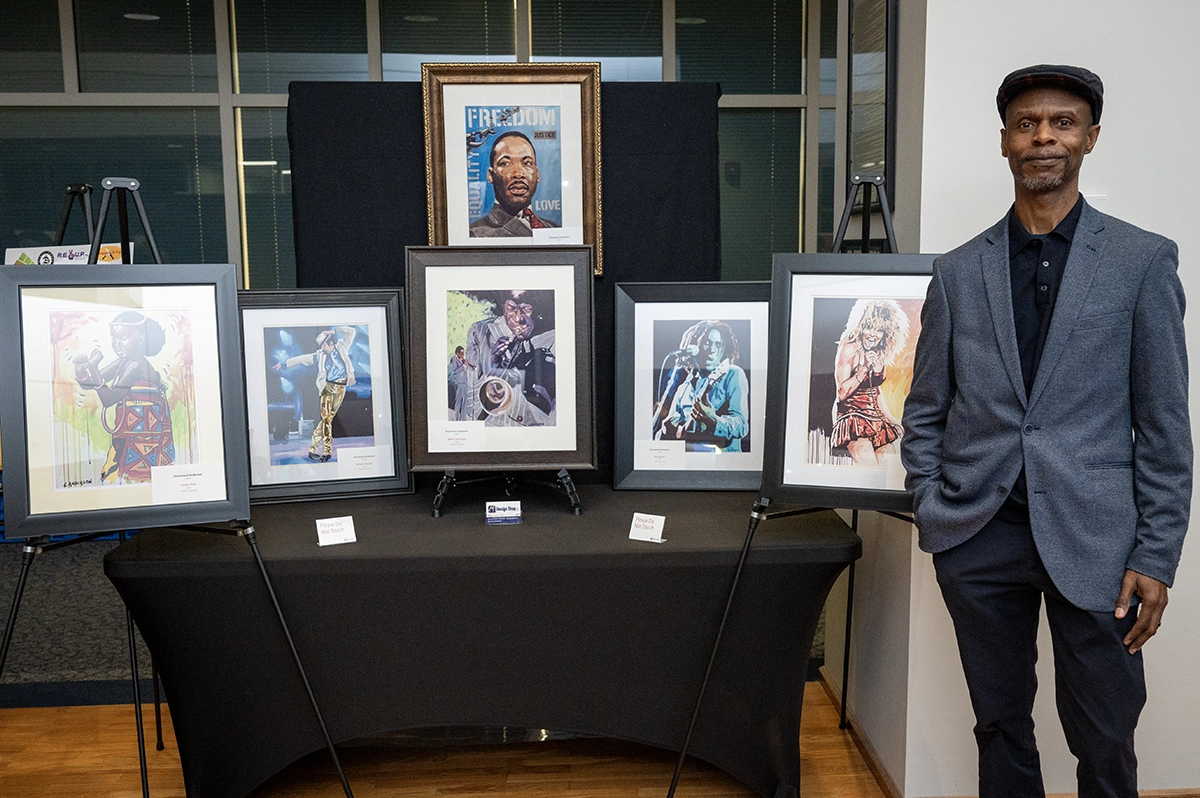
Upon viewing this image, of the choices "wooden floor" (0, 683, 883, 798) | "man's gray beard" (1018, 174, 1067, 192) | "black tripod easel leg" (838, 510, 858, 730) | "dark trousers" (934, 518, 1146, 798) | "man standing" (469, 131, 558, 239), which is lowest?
"wooden floor" (0, 683, 883, 798)

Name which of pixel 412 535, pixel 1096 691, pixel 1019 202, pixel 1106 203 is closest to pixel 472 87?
pixel 412 535

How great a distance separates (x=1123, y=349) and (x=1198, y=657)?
1.17m

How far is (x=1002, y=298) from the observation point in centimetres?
157

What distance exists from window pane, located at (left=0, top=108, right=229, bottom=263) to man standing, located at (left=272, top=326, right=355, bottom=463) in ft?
12.1

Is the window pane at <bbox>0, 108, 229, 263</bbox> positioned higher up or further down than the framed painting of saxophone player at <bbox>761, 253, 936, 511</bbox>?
higher up

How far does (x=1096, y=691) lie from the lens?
1527mm

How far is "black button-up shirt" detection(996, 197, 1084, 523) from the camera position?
1.55 metres

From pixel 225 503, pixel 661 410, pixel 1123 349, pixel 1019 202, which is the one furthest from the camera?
pixel 661 410

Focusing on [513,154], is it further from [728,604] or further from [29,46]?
[29,46]

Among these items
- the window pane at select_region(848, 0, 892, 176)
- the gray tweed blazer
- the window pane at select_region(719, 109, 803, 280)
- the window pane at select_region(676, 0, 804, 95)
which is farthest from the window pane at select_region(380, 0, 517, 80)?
the gray tweed blazer

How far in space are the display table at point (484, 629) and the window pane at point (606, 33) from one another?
4082 mm

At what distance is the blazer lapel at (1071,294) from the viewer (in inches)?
58.9

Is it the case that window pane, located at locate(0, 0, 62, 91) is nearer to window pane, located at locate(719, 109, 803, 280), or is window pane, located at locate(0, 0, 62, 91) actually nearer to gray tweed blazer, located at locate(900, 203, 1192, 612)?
window pane, located at locate(719, 109, 803, 280)

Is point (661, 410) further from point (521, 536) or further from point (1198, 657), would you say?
point (1198, 657)
